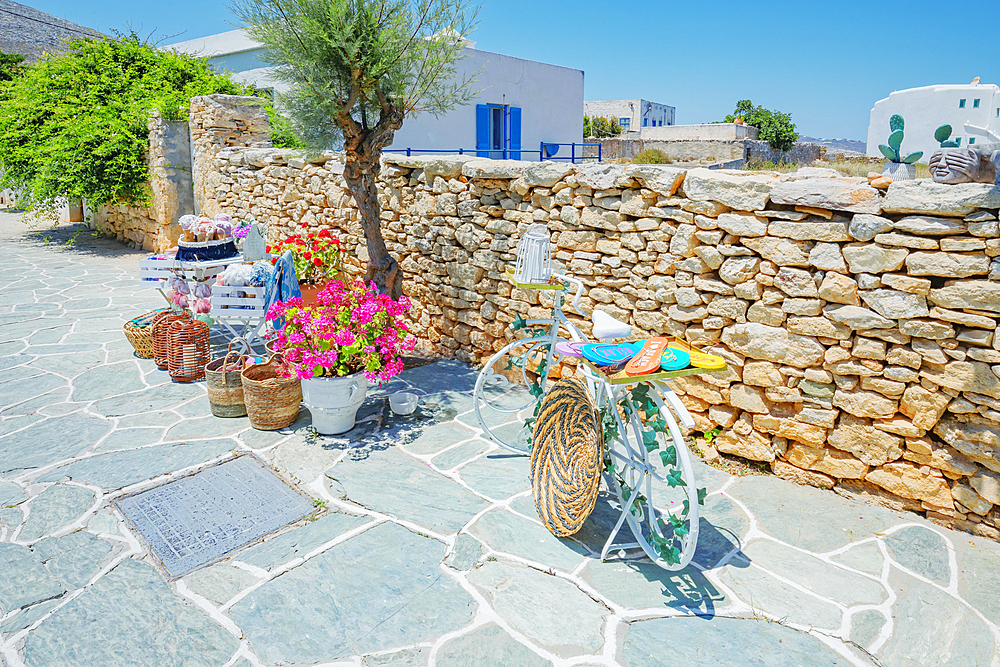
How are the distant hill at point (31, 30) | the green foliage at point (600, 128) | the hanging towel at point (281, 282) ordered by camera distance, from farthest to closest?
the green foliage at point (600, 128) < the distant hill at point (31, 30) < the hanging towel at point (281, 282)

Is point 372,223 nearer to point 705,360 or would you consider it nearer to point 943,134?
point 705,360

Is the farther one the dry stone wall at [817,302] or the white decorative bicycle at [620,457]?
the dry stone wall at [817,302]

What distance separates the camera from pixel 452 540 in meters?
3.13

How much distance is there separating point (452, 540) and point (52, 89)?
12.7 meters

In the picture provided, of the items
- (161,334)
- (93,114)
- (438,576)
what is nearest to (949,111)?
(438,576)

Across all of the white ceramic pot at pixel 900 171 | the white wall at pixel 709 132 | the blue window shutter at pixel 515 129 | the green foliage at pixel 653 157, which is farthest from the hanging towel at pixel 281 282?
the white wall at pixel 709 132

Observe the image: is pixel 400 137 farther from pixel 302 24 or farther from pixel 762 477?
pixel 762 477

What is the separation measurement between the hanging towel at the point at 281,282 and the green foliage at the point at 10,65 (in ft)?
62.2

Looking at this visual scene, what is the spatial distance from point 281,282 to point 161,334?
51.5 inches

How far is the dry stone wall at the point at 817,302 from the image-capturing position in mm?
3090

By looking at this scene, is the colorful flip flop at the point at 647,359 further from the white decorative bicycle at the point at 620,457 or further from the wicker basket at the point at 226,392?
the wicker basket at the point at 226,392

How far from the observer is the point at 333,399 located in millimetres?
4094

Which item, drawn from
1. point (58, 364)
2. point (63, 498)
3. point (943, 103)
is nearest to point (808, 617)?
point (63, 498)

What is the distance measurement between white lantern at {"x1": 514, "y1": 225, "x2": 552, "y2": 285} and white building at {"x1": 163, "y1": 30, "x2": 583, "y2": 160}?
10.4m
